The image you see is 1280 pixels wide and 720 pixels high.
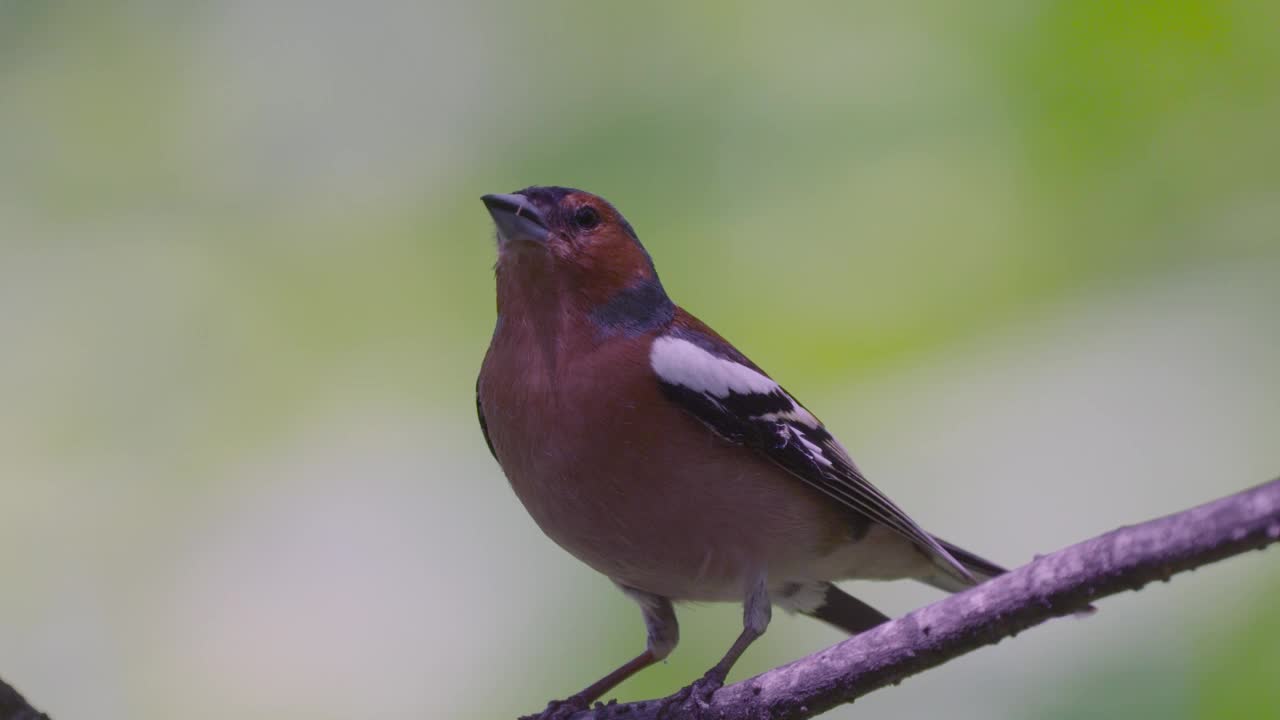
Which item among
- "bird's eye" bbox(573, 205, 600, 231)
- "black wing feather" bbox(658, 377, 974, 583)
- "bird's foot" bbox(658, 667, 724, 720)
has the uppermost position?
"bird's eye" bbox(573, 205, 600, 231)

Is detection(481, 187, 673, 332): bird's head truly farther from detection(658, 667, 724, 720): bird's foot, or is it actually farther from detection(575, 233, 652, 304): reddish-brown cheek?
detection(658, 667, 724, 720): bird's foot

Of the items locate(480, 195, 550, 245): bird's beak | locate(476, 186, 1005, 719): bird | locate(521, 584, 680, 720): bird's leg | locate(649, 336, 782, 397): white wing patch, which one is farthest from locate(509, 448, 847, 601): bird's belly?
locate(480, 195, 550, 245): bird's beak

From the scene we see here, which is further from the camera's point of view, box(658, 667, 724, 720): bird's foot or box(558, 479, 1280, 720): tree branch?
box(658, 667, 724, 720): bird's foot

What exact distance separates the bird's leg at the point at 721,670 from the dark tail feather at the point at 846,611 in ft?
2.45

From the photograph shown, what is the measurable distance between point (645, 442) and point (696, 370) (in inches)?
12.5

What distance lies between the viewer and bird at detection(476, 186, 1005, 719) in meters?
3.09

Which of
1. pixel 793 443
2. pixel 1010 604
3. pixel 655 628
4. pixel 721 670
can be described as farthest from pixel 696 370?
pixel 1010 604

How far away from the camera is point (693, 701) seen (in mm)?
2924

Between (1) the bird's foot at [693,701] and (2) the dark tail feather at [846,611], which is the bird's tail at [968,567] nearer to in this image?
(2) the dark tail feather at [846,611]

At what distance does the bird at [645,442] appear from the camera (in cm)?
309

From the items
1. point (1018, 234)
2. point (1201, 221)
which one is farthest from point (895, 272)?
point (1201, 221)

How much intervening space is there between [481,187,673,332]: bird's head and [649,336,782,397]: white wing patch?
0.14m

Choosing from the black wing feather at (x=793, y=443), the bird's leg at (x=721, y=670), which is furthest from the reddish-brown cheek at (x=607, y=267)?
the bird's leg at (x=721, y=670)

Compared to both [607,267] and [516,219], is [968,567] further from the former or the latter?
[516,219]
